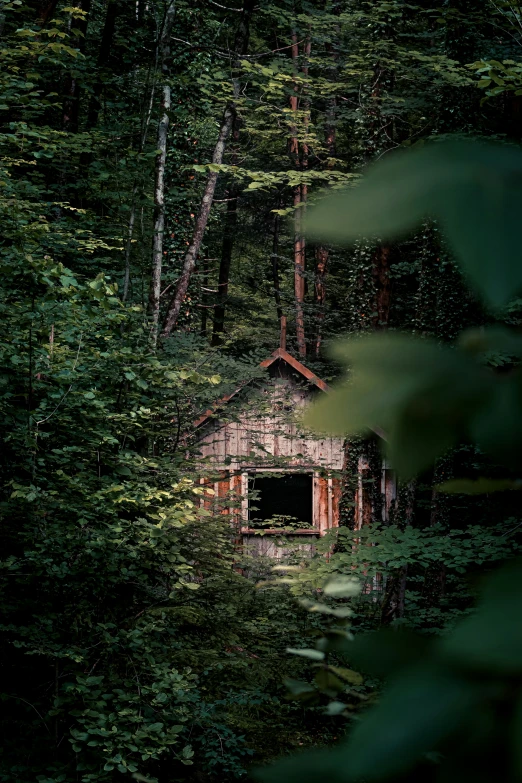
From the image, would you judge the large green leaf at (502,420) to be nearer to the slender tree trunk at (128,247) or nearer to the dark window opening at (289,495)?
the slender tree trunk at (128,247)

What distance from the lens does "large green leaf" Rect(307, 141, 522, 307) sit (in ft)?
1.16

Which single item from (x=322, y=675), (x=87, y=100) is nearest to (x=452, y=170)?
(x=322, y=675)

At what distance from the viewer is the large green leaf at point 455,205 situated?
14.0 inches

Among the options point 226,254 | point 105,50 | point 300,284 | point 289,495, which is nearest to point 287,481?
point 289,495

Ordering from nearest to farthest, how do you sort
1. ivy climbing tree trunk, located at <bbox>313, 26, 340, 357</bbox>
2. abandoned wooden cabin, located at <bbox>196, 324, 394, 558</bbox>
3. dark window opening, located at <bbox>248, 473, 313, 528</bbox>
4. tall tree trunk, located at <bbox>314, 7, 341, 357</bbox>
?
abandoned wooden cabin, located at <bbox>196, 324, 394, 558</bbox>
dark window opening, located at <bbox>248, 473, 313, 528</bbox>
tall tree trunk, located at <bbox>314, 7, 341, 357</bbox>
ivy climbing tree trunk, located at <bbox>313, 26, 340, 357</bbox>

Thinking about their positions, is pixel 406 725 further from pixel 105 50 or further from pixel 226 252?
pixel 226 252

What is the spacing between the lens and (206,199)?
10.7 m

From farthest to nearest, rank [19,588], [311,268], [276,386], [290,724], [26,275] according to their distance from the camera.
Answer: [311,268] → [276,386] → [290,724] → [19,588] → [26,275]

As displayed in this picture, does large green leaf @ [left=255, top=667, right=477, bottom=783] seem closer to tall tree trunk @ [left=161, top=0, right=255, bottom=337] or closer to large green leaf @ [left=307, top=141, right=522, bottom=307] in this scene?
large green leaf @ [left=307, top=141, right=522, bottom=307]

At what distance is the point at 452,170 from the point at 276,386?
9.59 meters

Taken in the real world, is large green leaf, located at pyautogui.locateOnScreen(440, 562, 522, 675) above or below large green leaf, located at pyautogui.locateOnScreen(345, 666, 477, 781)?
above

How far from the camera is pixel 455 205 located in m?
0.37

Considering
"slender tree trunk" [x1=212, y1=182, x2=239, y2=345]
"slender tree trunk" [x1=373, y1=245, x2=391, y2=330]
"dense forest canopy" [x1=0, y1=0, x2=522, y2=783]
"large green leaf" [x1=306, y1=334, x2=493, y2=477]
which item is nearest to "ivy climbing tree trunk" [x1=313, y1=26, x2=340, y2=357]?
"slender tree trunk" [x1=212, y1=182, x2=239, y2=345]

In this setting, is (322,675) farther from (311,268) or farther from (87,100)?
(311,268)
